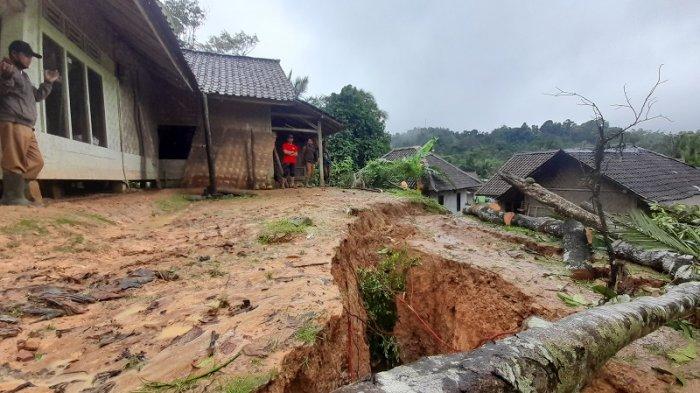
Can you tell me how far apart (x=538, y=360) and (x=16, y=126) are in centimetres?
505

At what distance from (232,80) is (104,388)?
1066 centimetres

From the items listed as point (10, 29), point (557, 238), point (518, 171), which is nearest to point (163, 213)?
point (10, 29)

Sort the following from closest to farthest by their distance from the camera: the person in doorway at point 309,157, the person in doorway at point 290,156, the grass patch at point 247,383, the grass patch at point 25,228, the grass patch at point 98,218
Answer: the grass patch at point 247,383 < the grass patch at point 25,228 < the grass patch at point 98,218 < the person in doorway at point 290,156 < the person in doorway at point 309,157

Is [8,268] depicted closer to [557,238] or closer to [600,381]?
[600,381]

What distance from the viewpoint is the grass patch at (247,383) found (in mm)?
1383

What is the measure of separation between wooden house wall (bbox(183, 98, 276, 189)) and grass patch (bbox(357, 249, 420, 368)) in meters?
6.20

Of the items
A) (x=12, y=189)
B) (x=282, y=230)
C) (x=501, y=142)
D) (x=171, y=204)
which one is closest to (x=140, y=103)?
(x=171, y=204)

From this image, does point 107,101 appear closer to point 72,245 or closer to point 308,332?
point 72,245

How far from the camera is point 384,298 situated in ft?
17.2

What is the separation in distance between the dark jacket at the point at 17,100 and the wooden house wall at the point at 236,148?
624cm

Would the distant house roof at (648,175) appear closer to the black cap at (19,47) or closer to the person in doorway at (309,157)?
the person in doorway at (309,157)

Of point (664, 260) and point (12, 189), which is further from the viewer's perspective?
point (664, 260)

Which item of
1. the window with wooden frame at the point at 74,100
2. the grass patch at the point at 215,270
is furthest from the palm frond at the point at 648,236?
the window with wooden frame at the point at 74,100

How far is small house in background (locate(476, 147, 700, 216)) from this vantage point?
13.3 meters
